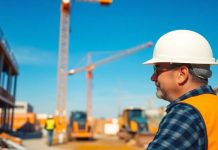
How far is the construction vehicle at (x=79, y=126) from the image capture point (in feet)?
100

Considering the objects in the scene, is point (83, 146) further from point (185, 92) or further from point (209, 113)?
point (209, 113)

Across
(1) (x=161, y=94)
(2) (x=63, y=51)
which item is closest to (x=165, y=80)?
(1) (x=161, y=94)

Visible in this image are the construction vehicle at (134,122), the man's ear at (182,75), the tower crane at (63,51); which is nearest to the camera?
the man's ear at (182,75)

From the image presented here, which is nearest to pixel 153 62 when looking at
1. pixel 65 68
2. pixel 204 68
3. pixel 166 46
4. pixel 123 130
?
pixel 166 46

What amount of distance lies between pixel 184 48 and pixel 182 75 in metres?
0.12

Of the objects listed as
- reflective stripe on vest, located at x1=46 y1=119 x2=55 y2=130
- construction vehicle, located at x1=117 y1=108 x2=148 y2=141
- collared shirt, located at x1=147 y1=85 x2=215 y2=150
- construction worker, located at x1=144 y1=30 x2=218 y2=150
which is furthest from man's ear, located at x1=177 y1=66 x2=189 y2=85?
construction vehicle, located at x1=117 y1=108 x2=148 y2=141

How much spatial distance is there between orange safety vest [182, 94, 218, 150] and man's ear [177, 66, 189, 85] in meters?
0.10

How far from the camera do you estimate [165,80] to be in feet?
5.31

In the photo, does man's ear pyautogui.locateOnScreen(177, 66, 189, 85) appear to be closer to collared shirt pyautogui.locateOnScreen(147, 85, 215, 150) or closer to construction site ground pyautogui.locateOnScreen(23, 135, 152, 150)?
collared shirt pyautogui.locateOnScreen(147, 85, 215, 150)

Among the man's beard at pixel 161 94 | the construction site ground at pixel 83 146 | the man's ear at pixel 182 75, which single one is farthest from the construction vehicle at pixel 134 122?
the man's ear at pixel 182 75

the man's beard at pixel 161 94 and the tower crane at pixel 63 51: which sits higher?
the tower crane at pixel 63 51

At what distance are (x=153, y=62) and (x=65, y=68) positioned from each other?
52.1m

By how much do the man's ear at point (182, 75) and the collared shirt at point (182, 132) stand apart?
21 centimetres

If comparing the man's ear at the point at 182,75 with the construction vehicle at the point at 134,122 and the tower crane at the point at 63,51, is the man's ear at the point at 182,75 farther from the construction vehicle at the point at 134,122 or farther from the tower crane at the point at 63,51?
the tower crane at the point at 63,51
